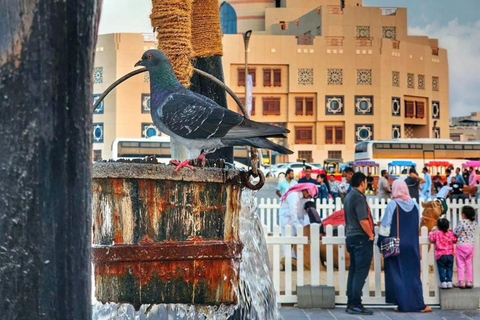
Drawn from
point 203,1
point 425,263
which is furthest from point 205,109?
point 425,263

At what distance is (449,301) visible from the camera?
896cm

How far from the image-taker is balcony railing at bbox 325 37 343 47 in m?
61.8

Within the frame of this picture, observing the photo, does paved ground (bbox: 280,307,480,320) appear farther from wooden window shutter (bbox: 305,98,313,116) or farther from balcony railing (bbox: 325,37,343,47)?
balcony railing (bbox: 325,37,343,47)

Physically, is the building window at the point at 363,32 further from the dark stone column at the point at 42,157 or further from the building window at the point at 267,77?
the dark stone column at the point at 42,157

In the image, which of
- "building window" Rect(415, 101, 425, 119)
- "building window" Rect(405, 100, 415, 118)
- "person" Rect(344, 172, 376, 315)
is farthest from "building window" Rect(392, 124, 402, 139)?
"person" Rect(344, 172, 376, 315)

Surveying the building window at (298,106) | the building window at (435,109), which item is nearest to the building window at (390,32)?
the building window at (435,109)

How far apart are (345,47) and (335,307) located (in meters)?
54.2

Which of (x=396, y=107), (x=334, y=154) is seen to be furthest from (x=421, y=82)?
(x=334, y=154)

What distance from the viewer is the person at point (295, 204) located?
13344 mm

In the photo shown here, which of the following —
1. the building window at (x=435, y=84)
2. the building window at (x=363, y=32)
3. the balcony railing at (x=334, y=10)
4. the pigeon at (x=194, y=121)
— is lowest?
the pigeon at (x=194, y=121)

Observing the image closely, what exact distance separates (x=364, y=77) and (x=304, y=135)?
653 centimetres

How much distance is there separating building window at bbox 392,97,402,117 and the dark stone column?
2449 inches

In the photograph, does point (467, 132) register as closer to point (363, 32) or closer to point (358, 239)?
point (363, 32)

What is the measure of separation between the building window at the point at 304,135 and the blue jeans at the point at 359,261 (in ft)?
175
